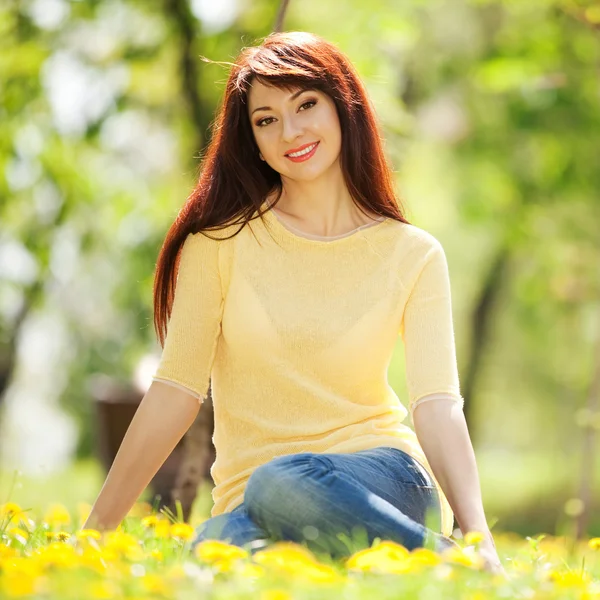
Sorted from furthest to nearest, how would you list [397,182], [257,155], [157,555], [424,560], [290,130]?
[397,182], [257,155], [290,130], [157,555], [424,560]

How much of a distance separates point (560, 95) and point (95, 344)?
29.3ft

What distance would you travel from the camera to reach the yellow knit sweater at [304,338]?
8.83 feet

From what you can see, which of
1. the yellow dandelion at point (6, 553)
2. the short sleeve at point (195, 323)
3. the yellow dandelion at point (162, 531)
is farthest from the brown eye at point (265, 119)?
the yellow dandelion at point (6, 553)

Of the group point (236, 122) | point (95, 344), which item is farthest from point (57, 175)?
point (95, 344)

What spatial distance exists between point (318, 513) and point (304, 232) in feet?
2.92

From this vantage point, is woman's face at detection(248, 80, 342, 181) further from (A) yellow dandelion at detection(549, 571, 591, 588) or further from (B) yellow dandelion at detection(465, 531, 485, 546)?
(A) yellow dandelion at detection(549, 571, 591, 588)

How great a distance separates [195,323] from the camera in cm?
278

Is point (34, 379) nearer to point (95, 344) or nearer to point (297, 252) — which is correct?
point (95, 344)

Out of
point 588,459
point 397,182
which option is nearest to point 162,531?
point 397,182

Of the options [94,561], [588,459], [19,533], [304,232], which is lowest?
[588,459]

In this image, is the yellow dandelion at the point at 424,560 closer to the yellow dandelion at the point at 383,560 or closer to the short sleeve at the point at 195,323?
the yellow dandelion at the point at 383,560

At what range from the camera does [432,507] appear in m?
2.63

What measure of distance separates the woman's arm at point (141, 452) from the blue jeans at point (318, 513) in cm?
29

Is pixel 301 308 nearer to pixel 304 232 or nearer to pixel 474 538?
pixel 304 232
